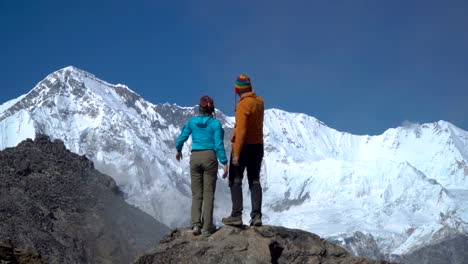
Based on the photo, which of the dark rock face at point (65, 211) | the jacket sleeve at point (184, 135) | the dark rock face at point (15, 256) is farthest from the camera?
the dark rock face at point (65, 211)

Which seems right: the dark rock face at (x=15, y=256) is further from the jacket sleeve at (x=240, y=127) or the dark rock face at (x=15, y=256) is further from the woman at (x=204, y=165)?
the jacket sleeve at (x=240, y=127)

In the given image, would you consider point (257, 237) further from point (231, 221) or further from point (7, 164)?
point (7, 164)

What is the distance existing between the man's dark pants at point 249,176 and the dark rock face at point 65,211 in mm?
56990

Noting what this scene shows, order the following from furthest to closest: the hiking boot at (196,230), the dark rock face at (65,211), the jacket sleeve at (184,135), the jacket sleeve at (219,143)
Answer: the dark rock face at (65,211) < the jacket sleeve at (184,135) < the hiking boot at (196,230) < the jacket sleeve at (219,143)

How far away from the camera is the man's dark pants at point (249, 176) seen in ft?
46.1

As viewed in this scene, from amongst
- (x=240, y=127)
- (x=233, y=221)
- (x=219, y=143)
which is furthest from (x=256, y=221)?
(x=240, y=127)

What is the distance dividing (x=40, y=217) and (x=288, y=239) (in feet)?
240

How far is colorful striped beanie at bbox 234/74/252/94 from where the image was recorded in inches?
562

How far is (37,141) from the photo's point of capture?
116000mm

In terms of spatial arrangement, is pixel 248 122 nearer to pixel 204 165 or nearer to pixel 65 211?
pixel 204 165

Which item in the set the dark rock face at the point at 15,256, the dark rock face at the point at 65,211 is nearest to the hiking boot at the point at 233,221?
the dark rock face at the point at 15,256

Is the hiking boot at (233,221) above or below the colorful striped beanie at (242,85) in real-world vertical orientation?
below

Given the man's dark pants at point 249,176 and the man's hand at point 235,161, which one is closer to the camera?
the man's hand at point 235,161

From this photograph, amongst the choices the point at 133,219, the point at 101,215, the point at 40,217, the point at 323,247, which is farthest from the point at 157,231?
the point at 323,247
